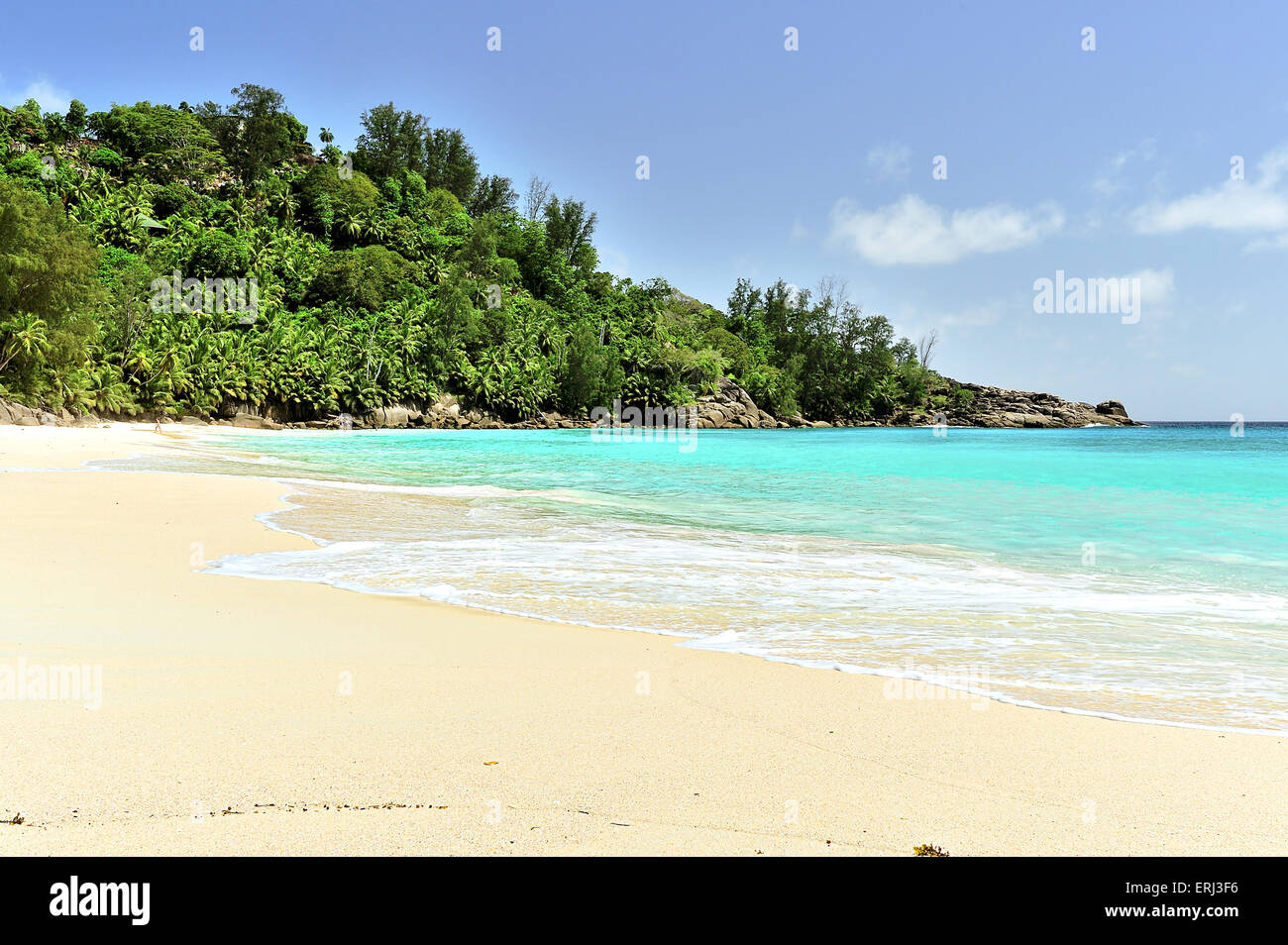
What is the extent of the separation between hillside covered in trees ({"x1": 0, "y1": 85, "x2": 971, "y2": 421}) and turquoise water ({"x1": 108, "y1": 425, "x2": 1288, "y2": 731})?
29.4 meters

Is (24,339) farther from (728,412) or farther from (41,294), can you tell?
(728,412)

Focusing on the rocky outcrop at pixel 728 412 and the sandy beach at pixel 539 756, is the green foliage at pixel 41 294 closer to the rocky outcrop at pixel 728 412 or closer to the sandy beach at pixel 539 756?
the sandy beach at pixel 539 756

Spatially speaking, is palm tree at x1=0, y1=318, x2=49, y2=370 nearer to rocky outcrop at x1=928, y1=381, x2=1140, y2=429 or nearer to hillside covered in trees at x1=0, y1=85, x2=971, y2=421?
hillside covered in trees at x1=0, y1=85, x2=971, y2=421

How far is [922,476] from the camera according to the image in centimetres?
2319

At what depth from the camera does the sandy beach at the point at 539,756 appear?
2.34 meters

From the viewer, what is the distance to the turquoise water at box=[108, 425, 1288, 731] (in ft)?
15.5

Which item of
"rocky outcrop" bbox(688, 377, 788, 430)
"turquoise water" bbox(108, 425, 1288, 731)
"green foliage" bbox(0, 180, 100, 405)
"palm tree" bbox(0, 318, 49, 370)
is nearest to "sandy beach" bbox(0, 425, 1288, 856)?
"turquoise water" bbox(108, 425, 1288, 731)

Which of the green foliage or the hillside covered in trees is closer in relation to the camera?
the green foliage

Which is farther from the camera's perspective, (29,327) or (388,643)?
(29,327)

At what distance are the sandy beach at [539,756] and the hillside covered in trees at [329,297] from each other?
125 feet

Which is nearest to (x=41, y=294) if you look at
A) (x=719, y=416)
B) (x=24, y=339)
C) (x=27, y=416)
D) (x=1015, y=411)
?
(x=24, y=339)

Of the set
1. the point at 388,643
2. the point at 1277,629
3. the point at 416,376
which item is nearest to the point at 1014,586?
the point at 1277,629

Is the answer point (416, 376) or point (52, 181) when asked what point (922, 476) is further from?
point (52, 181)
